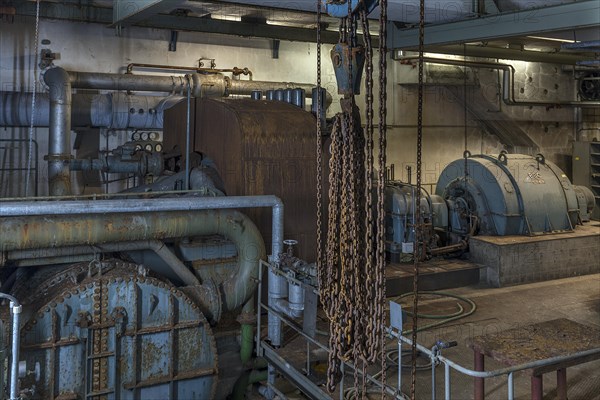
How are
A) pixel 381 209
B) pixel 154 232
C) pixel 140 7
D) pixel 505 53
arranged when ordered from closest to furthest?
1. pixel 381 209
2. pixel 154 232
3. pixel 140 7
4. pixel 505 53

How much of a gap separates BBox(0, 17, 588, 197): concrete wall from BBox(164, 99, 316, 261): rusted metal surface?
331 centimetres

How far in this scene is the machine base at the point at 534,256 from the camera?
8359mm

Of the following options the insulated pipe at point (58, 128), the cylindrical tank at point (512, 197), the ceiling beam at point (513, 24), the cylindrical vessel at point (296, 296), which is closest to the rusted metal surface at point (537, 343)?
the cylindrical vessel at point (296, 296)

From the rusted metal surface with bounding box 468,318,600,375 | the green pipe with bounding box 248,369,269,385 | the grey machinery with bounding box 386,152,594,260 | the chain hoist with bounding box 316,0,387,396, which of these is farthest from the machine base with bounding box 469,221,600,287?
the chain hoist with bounding box 316,0,387,396

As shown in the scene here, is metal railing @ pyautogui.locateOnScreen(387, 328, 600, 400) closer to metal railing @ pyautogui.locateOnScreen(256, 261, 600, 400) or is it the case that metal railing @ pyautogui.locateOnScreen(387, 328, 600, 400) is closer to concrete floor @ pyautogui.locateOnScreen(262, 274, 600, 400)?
metal railing @ pyautogui.locateOnScreen(256, 261, 600, 400)

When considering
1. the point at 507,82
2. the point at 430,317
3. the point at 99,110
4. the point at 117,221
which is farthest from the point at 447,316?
the point at 507,82

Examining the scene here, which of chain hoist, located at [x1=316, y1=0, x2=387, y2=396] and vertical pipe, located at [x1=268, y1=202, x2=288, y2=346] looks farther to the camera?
vertical pipe, located at [x1=268, y1=202, x2=288, y2=346]

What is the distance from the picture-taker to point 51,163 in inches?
338

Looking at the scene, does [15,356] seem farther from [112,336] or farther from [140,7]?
[140,7]

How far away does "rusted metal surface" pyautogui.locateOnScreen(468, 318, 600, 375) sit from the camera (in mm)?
3824

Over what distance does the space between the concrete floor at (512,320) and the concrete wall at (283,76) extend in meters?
5.07

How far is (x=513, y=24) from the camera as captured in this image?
7.34 m

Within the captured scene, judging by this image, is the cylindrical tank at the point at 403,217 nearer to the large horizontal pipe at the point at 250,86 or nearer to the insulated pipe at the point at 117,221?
the large horizontal pipe at the point at 250,86

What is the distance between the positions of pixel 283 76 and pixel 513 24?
16.9 feet
